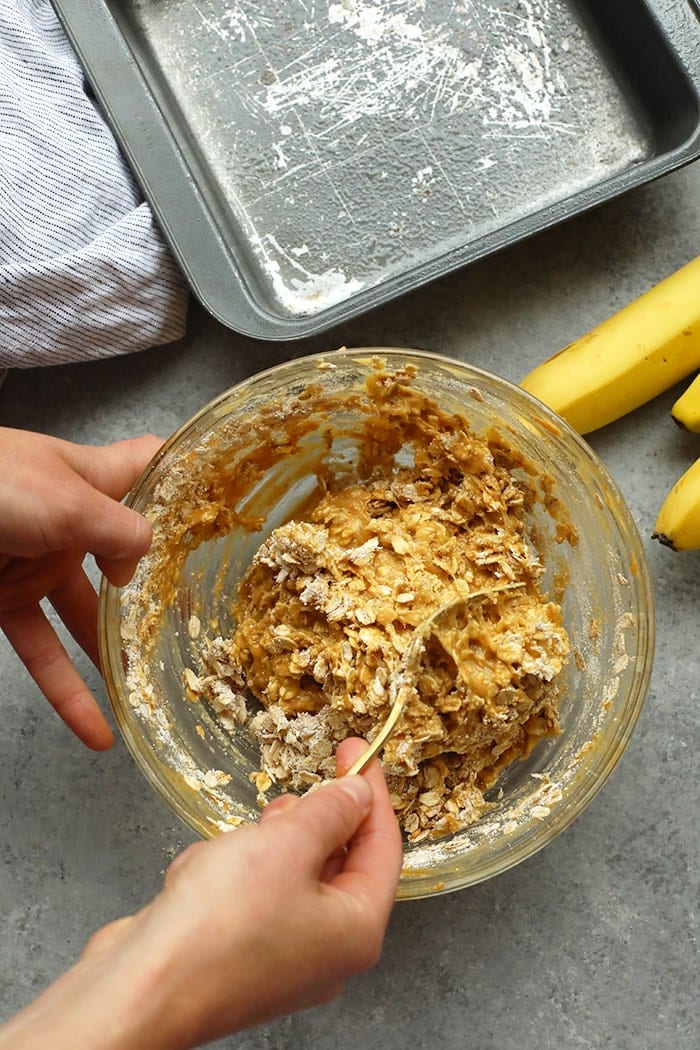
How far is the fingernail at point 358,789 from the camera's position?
97cm

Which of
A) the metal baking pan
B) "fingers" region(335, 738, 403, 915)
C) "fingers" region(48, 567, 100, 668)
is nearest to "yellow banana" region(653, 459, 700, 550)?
the metal baking pan

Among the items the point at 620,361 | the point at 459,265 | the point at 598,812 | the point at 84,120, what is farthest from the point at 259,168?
the point at 598,812

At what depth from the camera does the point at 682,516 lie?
4.64 feet

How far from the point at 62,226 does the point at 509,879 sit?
1329 mm

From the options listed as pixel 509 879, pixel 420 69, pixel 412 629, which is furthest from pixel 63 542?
pixel 420 69

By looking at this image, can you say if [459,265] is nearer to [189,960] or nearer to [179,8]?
[179,8]

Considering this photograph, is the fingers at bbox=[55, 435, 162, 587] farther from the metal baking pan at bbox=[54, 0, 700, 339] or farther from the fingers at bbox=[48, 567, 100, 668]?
the metal baking pan at bbox=[54, 0, 700, 339]

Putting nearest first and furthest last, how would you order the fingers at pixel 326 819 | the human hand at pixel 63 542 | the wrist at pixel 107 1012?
the wrist at pixel 107 1012, the fingers at pixel 326 819, the human hand at pixel 63 542

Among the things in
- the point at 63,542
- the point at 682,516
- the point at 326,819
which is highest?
the point at 63,542

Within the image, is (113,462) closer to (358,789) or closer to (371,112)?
(358,789)

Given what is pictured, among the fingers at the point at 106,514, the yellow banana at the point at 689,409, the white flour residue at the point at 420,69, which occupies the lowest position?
the yellow banana at the point at 689,409

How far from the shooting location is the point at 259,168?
1642 mm

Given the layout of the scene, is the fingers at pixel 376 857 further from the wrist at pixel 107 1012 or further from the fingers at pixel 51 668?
the fingers at pixel 51 668

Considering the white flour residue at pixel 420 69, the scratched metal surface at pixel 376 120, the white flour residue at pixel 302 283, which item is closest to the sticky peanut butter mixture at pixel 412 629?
the white flour residue at pixel 302 283
